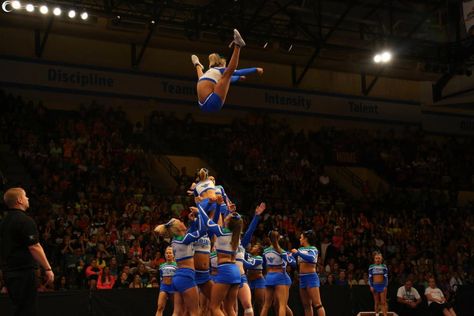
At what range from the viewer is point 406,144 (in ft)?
95.7

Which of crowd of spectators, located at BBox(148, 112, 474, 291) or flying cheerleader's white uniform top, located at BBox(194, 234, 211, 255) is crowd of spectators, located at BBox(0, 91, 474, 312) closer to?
crowd of spectators, located at BBox(148, 112, 474, 291)

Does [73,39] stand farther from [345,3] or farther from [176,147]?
[345,3]

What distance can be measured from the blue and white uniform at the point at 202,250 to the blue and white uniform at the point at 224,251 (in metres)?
0.51

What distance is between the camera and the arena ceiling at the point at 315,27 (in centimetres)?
2109

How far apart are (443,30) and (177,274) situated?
64.8ft

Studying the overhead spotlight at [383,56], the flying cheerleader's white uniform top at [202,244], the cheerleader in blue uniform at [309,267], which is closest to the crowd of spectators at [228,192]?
the cheerleader in blue uniform at [309,267]

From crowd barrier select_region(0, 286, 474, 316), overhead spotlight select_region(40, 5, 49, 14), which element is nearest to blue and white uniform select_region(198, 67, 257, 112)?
crowd barrier select_region(0, 286, 474, 316)

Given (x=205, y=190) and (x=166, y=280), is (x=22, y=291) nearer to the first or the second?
(x=205, y=190)

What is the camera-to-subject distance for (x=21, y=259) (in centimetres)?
736

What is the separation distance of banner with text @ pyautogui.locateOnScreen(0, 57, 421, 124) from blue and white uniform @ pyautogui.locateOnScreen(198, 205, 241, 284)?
1505cm

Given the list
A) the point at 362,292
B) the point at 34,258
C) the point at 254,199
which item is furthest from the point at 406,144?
the point at 34,258

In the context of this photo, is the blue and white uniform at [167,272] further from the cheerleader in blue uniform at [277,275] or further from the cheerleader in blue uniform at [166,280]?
the cheerleader in blue uniform at [277,275]

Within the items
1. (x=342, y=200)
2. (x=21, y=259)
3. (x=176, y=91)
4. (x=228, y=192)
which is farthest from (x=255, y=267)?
(x=176, y=91)

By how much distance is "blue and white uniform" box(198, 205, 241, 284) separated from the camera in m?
9.91
